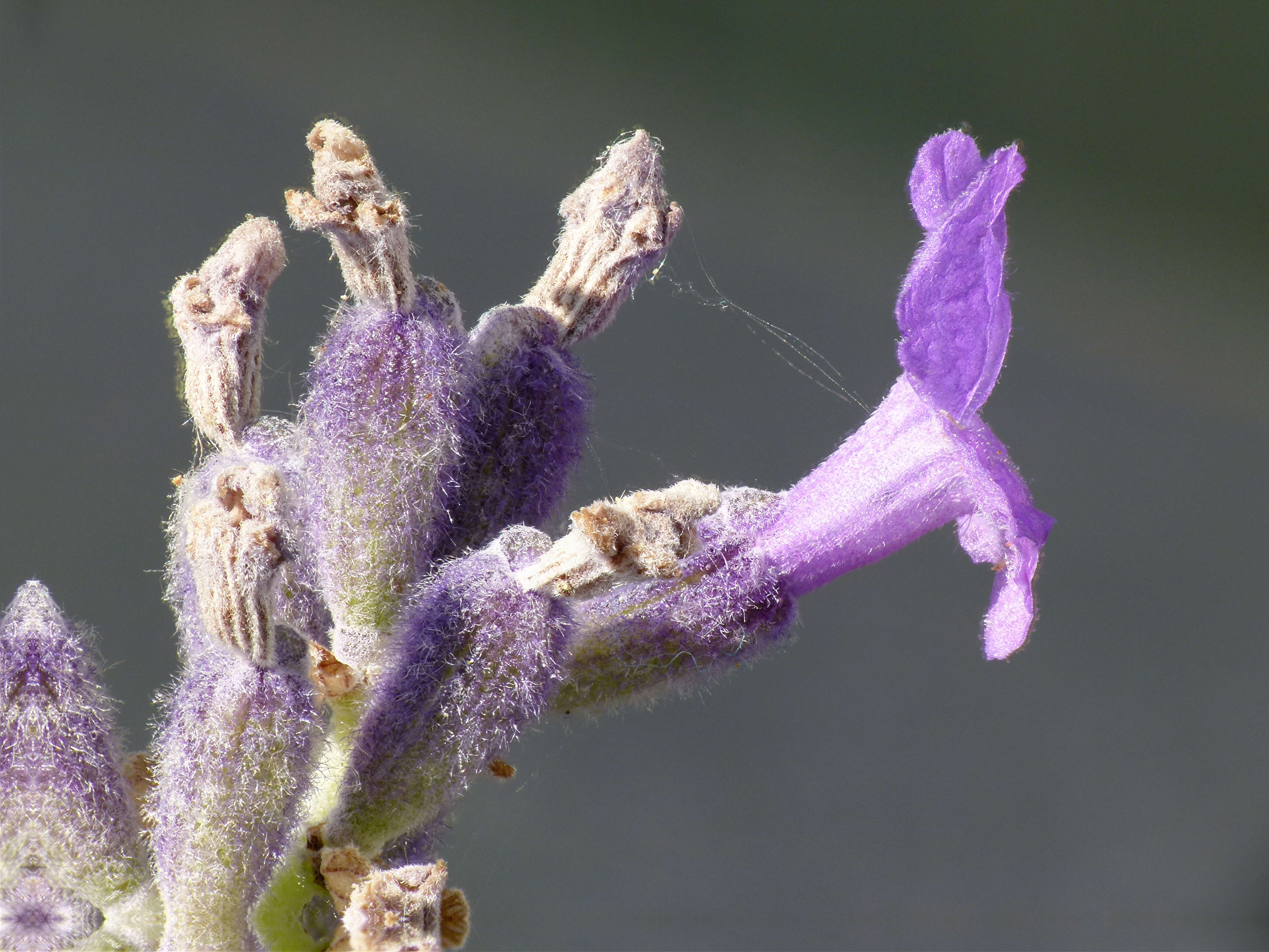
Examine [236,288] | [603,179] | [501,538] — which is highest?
[603,179]

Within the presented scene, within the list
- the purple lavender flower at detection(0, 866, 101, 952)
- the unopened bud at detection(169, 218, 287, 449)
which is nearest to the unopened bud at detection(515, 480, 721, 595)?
the unopened bud at detection(169, 218, 287, 449)

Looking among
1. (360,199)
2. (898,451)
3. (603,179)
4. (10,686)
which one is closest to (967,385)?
(898,451)

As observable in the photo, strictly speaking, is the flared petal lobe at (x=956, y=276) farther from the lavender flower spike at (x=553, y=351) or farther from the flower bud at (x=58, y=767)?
the flower bud at (x=58, y=767)

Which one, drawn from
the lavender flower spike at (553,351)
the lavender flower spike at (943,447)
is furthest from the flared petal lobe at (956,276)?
the lavender flower spike at (553,351)

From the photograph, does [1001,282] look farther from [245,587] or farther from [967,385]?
[245,587]

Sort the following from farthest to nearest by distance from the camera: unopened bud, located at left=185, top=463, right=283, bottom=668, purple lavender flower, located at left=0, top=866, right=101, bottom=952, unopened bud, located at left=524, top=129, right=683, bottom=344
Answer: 1. unopened bud, located at left=524, top=129, right=683, bottom=344
2. purple lavender flower, located at left=0, top=866, right=101, bottom=952
3. unopened bud, located at left=185, top=463, right=283, bottom=668

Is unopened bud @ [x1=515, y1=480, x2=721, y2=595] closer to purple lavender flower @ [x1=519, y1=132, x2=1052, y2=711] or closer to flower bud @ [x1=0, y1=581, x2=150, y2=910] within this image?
purple lavender flower @ [x1=519, y1=132, x2=1052, y2=711]
